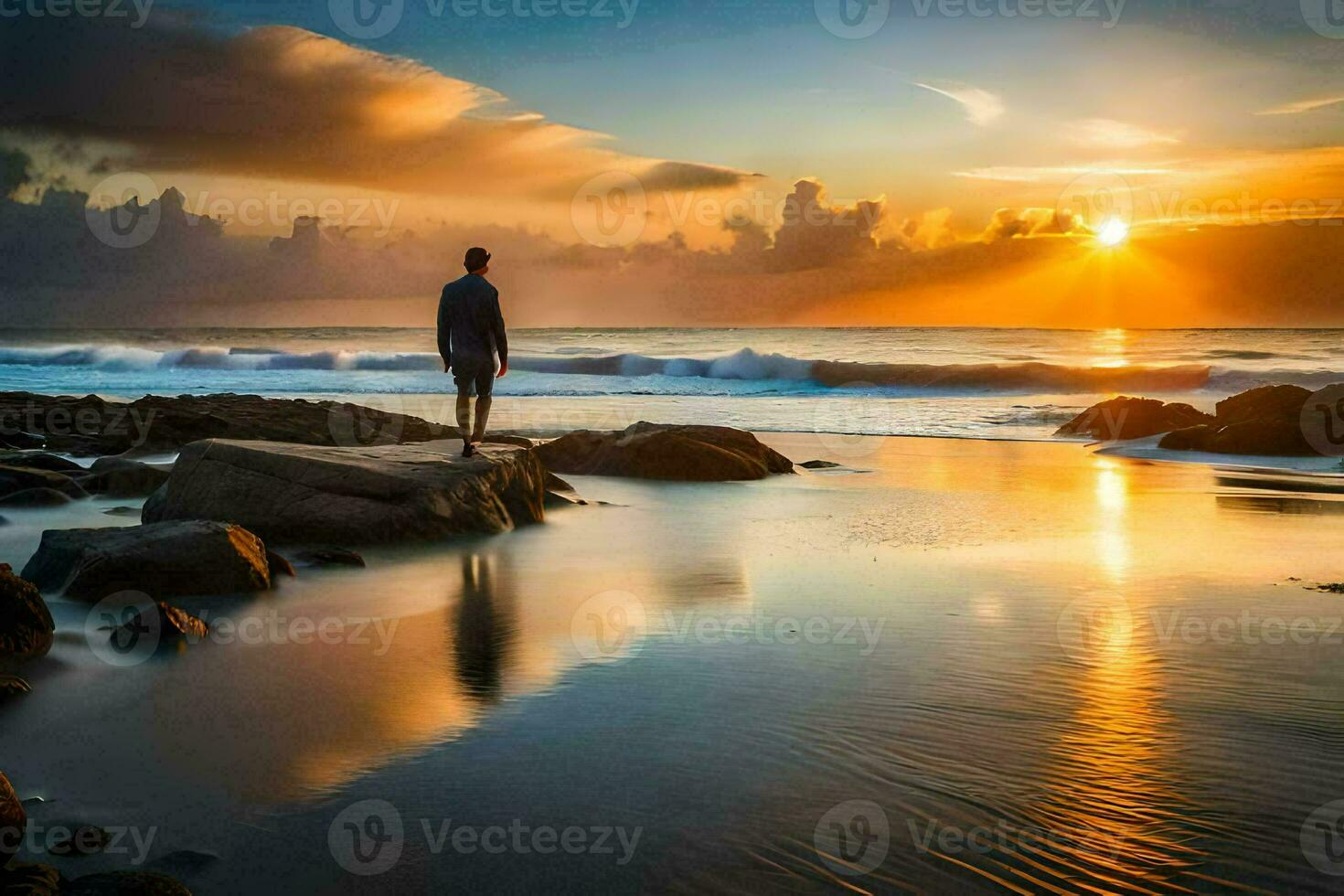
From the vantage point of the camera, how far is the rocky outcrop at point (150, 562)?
6.94m

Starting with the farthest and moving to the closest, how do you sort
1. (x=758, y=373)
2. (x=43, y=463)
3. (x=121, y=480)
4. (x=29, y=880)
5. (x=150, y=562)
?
(x=758, y=373) → (x=43, y=463) → (x=121, y=480) → (x=150, y=562) → (x=29, y=880)

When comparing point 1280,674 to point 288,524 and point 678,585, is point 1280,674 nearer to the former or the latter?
point 678,585

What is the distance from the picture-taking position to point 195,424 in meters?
18.2

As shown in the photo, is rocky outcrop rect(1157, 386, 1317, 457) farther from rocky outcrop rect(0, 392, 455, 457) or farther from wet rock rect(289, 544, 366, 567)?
wet rock rect(289, 544, 366, 567)

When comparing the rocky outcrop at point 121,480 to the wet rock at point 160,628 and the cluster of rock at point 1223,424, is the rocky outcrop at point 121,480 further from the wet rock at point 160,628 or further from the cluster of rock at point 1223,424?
the cluster of rock at point 1223,424

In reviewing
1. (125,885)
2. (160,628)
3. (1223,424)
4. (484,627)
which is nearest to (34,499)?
(160,628)

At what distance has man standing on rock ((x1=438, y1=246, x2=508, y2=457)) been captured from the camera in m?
10.7

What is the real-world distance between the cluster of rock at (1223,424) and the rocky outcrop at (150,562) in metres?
15.0

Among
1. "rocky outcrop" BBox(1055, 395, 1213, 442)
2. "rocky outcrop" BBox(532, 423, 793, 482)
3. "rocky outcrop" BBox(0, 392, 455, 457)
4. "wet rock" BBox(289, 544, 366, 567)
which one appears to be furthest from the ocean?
"wet rock" BBox(289, 544, 366, 567)

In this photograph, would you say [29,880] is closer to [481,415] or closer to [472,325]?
[472,325]

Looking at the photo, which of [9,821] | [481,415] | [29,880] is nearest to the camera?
[29,880]

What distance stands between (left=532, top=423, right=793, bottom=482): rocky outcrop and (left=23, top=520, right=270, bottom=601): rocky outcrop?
24.3 ft

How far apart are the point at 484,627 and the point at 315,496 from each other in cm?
350

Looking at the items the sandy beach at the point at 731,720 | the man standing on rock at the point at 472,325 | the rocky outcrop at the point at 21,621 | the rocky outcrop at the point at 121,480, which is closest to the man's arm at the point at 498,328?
the man standing on rock at the point at 472,325
